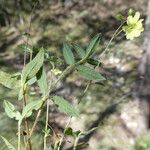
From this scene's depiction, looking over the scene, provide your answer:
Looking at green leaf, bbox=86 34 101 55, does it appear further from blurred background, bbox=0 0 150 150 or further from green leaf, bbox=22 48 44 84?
blurred background, bbox=0 0 150 150

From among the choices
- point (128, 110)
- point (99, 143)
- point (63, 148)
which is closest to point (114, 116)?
point (128, 110)

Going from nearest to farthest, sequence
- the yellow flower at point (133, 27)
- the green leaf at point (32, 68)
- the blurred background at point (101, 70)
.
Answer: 1. the green leaf at point (32, 68)
2. the yellow flower at point (133, 27)
3. the blurred background at point (101, 70)

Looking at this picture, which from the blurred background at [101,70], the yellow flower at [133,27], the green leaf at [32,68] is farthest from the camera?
the blurred background at [101,70]

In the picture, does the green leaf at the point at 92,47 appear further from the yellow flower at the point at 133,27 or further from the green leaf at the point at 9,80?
the green leaf at the point at 9,80

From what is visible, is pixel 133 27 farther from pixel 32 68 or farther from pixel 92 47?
pixel 32 68

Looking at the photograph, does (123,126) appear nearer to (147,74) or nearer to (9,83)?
(147,74)

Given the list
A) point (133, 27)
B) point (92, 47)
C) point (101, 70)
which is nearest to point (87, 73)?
point (92, 47)

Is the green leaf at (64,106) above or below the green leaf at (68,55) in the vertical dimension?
below

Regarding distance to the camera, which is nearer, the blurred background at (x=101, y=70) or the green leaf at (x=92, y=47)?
the green leaf at (x=92, y=47)

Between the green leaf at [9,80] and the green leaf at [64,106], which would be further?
the green leaf at [9,80]

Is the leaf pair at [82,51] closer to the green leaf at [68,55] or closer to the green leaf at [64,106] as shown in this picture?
the green leaf at [68,55]

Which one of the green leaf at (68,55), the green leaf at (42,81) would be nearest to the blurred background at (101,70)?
the green leaf at (68,55)
